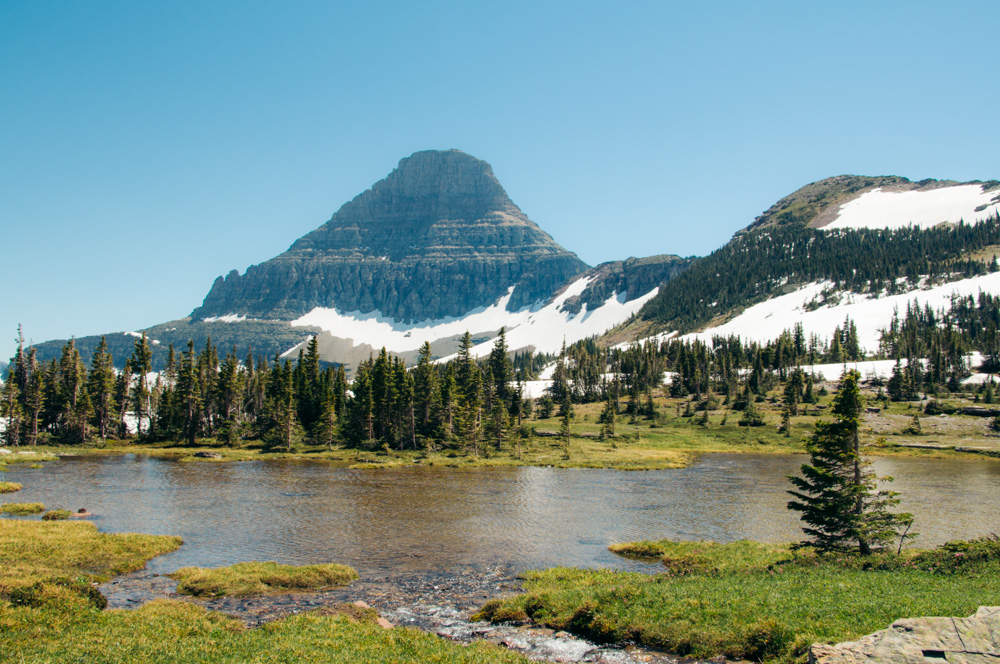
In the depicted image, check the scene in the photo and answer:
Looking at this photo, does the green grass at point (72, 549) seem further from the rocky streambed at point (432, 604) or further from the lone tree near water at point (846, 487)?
the lone tree near water at point (846, 487)

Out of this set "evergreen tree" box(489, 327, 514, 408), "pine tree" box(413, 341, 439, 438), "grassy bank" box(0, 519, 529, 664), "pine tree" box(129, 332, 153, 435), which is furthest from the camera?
"evergreen tree" box(489, 327, 514, 408)

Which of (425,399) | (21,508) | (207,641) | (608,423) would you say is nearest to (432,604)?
(207,641)

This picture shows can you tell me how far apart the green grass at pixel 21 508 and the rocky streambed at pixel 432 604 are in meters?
22.3

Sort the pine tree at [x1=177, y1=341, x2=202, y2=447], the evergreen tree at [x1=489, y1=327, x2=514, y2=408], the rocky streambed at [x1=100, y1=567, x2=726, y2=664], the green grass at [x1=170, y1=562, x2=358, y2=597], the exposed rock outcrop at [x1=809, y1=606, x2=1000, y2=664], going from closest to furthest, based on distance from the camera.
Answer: the exposed rock outcrop at [x1=809, y1=606, x2=1000, y2=664] → the rocky streambed at [x1=100, y1=567, x2=726, y2=664] → the green grass at [x1=170, y1=562, x2=358, y2=597] → the pine tree at [x1=177, y1=341, x2=202, y2=447] → the evergreen tree at [x1=489, y1=327, x2=514, y2=408]

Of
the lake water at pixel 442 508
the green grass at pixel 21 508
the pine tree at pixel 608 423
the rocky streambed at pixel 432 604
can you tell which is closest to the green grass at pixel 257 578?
the rocky streambed at pixel 432 604

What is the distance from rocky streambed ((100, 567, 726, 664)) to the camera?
855 inches

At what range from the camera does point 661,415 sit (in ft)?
473

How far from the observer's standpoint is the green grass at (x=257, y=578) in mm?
29906

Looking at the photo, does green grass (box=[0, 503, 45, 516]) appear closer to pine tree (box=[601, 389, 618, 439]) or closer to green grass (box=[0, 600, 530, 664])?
green grass (box=[0, 600, 530, 664])

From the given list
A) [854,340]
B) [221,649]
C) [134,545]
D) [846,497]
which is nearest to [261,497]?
[134,545]

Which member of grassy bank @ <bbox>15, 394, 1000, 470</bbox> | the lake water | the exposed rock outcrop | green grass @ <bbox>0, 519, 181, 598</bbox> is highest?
the exposed rock outcrop

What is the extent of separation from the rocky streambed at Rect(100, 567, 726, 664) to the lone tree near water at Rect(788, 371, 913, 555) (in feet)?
51.0

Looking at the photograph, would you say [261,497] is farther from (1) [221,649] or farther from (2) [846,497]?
(2) [846,497]

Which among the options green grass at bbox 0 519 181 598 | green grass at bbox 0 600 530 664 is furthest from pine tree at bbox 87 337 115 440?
green grass at bbox 0 600 530 664
